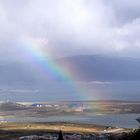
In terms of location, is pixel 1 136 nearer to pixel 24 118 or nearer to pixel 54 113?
pixel 24 118

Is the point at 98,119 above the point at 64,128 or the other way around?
above

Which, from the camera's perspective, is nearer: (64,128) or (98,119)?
(64,128)

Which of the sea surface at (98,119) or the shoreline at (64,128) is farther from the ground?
the sea surface at (98,119)

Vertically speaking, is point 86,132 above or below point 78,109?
below

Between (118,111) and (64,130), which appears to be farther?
(118,111)

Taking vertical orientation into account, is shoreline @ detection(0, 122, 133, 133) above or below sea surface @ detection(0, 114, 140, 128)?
below

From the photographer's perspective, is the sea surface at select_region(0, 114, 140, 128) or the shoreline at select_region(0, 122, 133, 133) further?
the sea surface at select_region(0, 114, 140, 128)

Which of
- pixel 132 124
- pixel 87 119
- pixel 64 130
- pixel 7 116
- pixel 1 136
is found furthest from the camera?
pixel 7 116

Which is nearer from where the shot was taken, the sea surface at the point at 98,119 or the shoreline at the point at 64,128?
the shoreline at the point at 64,128

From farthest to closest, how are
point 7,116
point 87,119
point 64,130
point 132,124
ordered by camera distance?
point 7,116
point 87,119
point 132,124
point 64,130

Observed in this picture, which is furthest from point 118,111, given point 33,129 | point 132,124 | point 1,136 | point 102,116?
point 1,136
